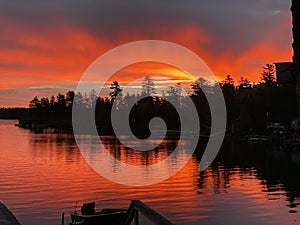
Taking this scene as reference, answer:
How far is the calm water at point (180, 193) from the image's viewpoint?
2948 cm

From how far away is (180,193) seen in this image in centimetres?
3862

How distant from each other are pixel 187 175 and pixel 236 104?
11047 cm

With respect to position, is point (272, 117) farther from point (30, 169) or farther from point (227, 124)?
point (30, 169)

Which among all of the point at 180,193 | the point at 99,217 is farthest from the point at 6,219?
the point at 180,193

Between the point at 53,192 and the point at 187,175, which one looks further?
the point at 187,175

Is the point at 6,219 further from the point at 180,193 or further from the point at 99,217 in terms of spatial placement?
the point at 180,193

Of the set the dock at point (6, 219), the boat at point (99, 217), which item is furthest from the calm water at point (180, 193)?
the boat at point (99, 217)

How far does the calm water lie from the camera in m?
29.5

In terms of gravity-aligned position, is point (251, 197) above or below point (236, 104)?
below

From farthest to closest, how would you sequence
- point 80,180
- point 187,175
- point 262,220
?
1. point 187,175
2. point 80,180
3. point 262,220

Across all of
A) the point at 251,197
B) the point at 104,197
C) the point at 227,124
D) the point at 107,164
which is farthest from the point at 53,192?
the point at 227,124

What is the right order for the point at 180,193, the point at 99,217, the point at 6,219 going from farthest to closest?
the point at 180,193 → the point at 99,217 → the point at 6,219

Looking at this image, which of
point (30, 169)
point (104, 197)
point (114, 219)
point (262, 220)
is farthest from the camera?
point (30, 169)

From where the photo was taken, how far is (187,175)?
52.7m
